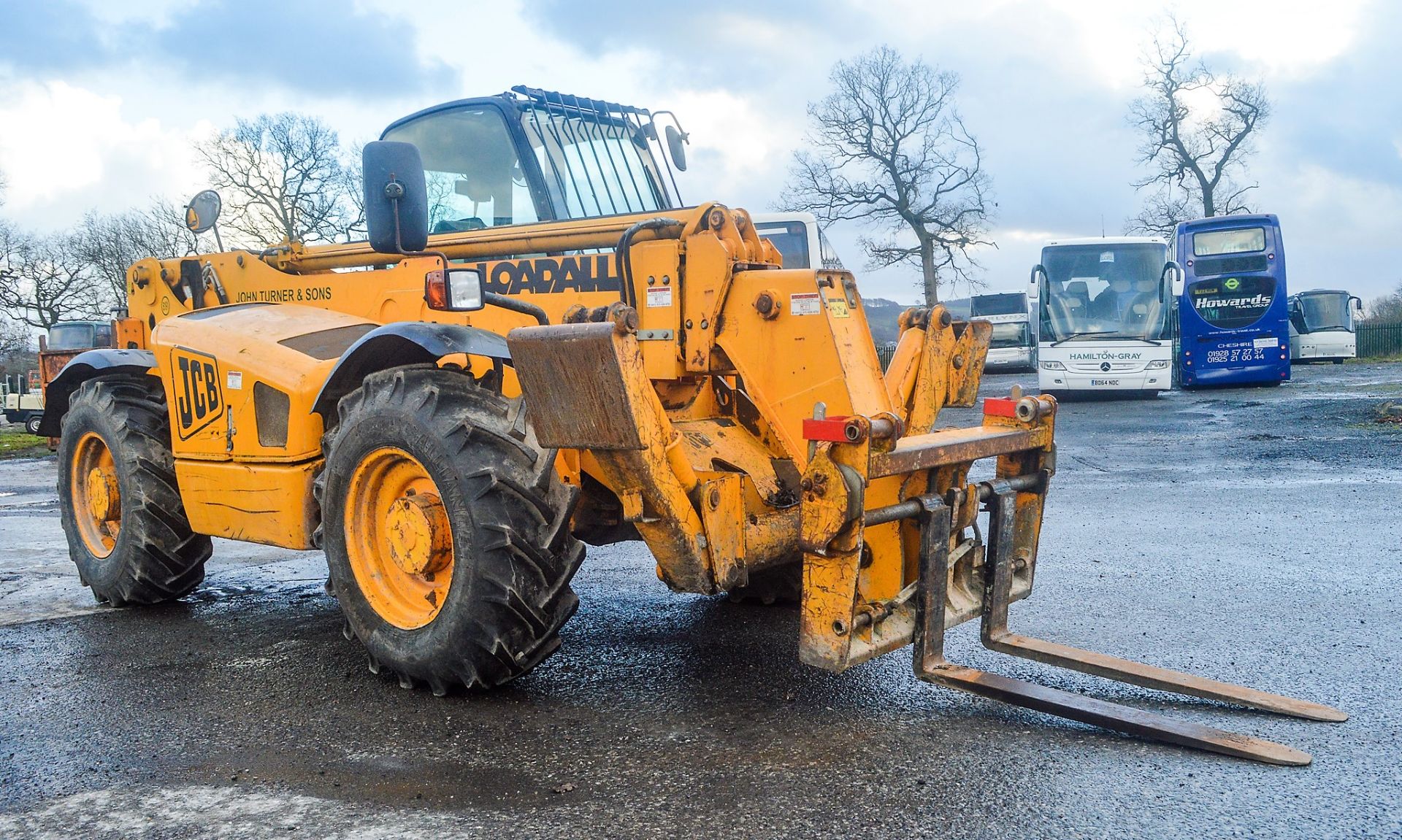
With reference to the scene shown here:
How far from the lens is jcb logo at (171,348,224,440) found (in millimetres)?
5730

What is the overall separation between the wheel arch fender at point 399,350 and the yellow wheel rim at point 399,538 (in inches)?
19.2

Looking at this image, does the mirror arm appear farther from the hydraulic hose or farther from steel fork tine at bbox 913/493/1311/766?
steel fork tine at bbox 913/493/1311/766

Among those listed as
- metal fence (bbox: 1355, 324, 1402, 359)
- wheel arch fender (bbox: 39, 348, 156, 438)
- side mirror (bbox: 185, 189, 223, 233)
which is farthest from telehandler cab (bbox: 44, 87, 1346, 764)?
metal fence (bbox: 1355, 324, 1402, 359)

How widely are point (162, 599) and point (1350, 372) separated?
30.6m

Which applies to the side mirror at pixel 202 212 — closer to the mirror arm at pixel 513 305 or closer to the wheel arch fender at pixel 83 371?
the wheel arch fender at pixel 83 371

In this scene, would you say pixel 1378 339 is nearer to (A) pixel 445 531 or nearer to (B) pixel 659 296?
(B) pixel 659 296

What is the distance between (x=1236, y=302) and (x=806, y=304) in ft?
73.3

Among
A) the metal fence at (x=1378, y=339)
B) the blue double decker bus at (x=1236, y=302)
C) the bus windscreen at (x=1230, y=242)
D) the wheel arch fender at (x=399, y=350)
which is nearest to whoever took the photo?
the wheel arch fender at (x=399, y=350)

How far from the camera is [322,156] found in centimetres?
3612

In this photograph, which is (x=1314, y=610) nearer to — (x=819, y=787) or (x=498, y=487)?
(x=819, y=787)

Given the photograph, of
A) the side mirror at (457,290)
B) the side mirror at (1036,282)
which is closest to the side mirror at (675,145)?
the side mirror at (457,290)

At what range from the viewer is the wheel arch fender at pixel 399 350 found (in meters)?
4.63

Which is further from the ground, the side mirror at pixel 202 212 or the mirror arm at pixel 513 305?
the side mirror at pixel 202 212

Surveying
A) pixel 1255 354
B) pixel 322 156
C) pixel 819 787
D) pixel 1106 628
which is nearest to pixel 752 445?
pixel 819 787
